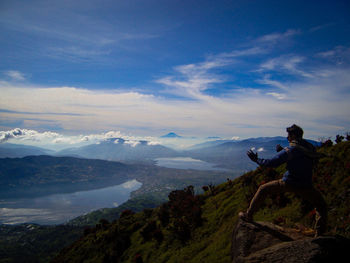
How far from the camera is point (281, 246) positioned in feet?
21.0

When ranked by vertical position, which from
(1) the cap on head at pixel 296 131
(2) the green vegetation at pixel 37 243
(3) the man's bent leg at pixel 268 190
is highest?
(1) the cap on head at pixel 296 131

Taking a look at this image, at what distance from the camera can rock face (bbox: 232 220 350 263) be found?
570 centimetres

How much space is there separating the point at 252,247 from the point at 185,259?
8.92 meters

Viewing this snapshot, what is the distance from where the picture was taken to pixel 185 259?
14.4 m

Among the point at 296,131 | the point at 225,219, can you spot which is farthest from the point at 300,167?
the point at 225,219

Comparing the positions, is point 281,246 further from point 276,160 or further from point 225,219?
point 225,219

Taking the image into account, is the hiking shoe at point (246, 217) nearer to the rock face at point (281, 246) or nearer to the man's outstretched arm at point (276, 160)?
the rock face at point (281, 246)

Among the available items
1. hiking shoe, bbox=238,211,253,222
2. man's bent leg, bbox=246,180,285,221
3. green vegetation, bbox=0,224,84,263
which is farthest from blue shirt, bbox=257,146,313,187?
green vegetation, bbox=0,224,84,263

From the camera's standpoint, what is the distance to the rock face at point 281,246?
570 centimetres

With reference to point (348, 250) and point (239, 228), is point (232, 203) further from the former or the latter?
point (348, 250)

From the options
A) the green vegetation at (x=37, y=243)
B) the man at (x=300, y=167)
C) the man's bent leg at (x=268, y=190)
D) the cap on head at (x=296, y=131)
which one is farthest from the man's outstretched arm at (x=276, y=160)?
the green vegetation at (x=37, y=243)

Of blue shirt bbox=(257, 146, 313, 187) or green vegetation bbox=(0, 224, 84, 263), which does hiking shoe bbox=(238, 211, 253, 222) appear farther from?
green vegetation bbox=(0, 224, 84, 263)

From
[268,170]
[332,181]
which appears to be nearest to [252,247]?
[332,181]

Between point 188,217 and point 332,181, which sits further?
point 188,217
